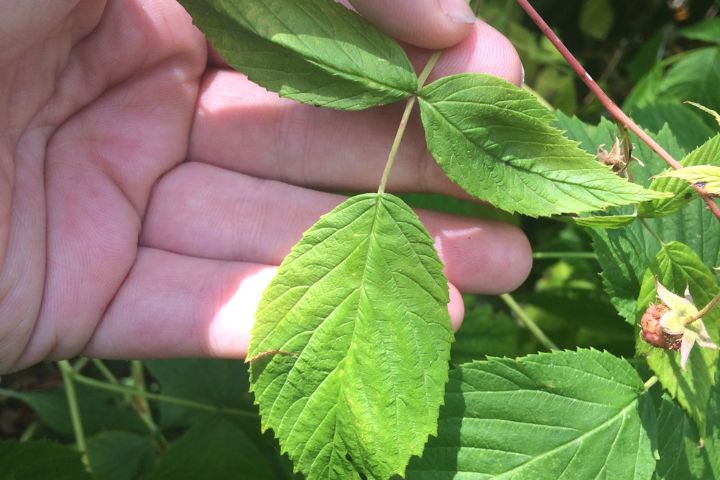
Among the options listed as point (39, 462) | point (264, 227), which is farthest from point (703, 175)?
point (39, 462)

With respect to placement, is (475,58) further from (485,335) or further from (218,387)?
(218,387)

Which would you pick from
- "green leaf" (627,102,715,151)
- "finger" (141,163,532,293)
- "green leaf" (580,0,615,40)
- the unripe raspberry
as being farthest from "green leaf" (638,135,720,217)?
"green leaf" (580,0,615,40)

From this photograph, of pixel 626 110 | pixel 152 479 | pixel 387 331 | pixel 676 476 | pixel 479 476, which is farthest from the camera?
pixel 626 110

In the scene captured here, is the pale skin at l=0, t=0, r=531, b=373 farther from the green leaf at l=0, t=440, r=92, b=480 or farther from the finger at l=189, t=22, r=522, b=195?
the green leaf at l=0, t=440, r=92, b=480

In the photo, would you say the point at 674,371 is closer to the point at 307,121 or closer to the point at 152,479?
the point at 307,121

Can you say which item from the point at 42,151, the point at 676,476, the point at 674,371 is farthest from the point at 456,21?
the point at 676,476

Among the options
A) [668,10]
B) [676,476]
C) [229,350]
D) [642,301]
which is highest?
[668,10]
